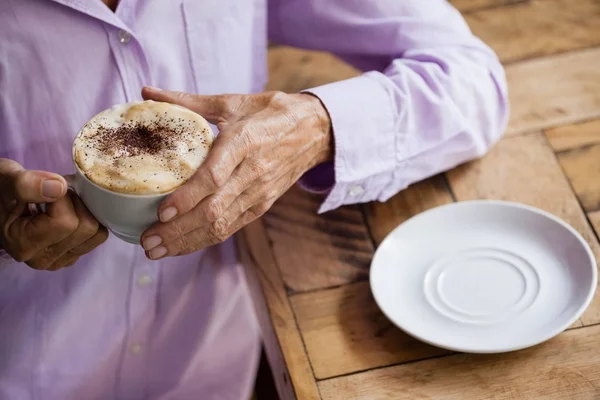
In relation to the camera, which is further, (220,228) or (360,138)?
(360,138)

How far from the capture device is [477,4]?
1419 millimetres

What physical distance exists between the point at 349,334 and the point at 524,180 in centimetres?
33

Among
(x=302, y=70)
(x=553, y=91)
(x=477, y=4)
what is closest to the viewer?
(x=553, y=91)

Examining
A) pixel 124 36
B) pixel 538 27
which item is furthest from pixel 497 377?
pixel 538 27

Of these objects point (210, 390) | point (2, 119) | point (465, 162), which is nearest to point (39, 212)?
point (2, 119)

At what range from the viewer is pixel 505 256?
0.96m

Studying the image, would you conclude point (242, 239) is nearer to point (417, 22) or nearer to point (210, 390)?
point (210, 390)

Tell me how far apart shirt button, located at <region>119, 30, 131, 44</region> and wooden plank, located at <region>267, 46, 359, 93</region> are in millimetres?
316

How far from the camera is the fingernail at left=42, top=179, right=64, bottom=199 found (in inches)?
30.5

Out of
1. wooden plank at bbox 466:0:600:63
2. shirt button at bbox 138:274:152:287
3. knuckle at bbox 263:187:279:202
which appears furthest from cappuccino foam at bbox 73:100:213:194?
wooden plank at bbox 466:0:600:63

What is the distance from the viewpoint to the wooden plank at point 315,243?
98 cm

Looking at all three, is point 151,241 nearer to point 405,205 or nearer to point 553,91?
point 405,205

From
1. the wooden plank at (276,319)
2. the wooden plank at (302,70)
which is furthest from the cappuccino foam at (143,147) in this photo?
the wooden plank at (302,70)

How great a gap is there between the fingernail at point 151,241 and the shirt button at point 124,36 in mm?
305
